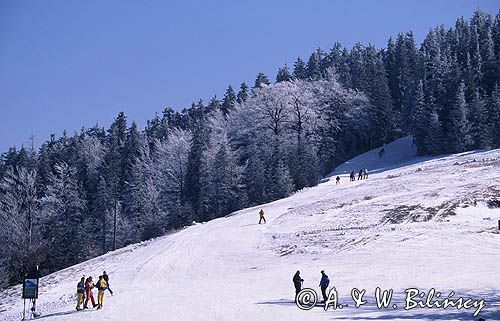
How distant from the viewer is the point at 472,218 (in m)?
37.3

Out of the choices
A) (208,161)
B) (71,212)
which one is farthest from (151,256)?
(71,212)

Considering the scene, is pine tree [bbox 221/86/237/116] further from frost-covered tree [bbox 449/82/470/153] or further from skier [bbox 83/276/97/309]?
skier [bbox 83/276/97/309]

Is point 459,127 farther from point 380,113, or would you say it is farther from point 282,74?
point 282,74

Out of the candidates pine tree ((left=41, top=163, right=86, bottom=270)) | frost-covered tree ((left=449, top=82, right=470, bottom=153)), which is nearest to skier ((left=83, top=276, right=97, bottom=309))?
pine tree ((left=41, top=163, right=86, bottom=270))

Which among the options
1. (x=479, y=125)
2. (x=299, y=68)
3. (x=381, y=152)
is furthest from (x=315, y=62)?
(x=479, y=125)

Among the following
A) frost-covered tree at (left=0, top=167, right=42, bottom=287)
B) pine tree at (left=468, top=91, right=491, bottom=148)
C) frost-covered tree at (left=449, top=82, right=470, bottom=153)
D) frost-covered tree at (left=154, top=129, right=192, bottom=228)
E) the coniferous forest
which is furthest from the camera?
frost-covered tree at (left=154, top=129, right=192, bottom=228)

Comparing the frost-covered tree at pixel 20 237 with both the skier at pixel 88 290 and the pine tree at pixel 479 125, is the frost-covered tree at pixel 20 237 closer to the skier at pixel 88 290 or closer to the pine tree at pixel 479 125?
the skier at pixel 88 290

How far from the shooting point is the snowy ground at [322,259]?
22.7 meters

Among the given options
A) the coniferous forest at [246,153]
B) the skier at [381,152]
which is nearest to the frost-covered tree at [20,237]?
the coniferous forest at [246,153]

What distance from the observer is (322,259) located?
3244cm

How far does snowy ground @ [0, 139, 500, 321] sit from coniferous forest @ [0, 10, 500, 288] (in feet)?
54.2

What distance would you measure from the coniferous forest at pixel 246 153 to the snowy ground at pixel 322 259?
1651 centimetres

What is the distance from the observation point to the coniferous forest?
6725 cm

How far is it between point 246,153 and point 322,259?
65.9m
